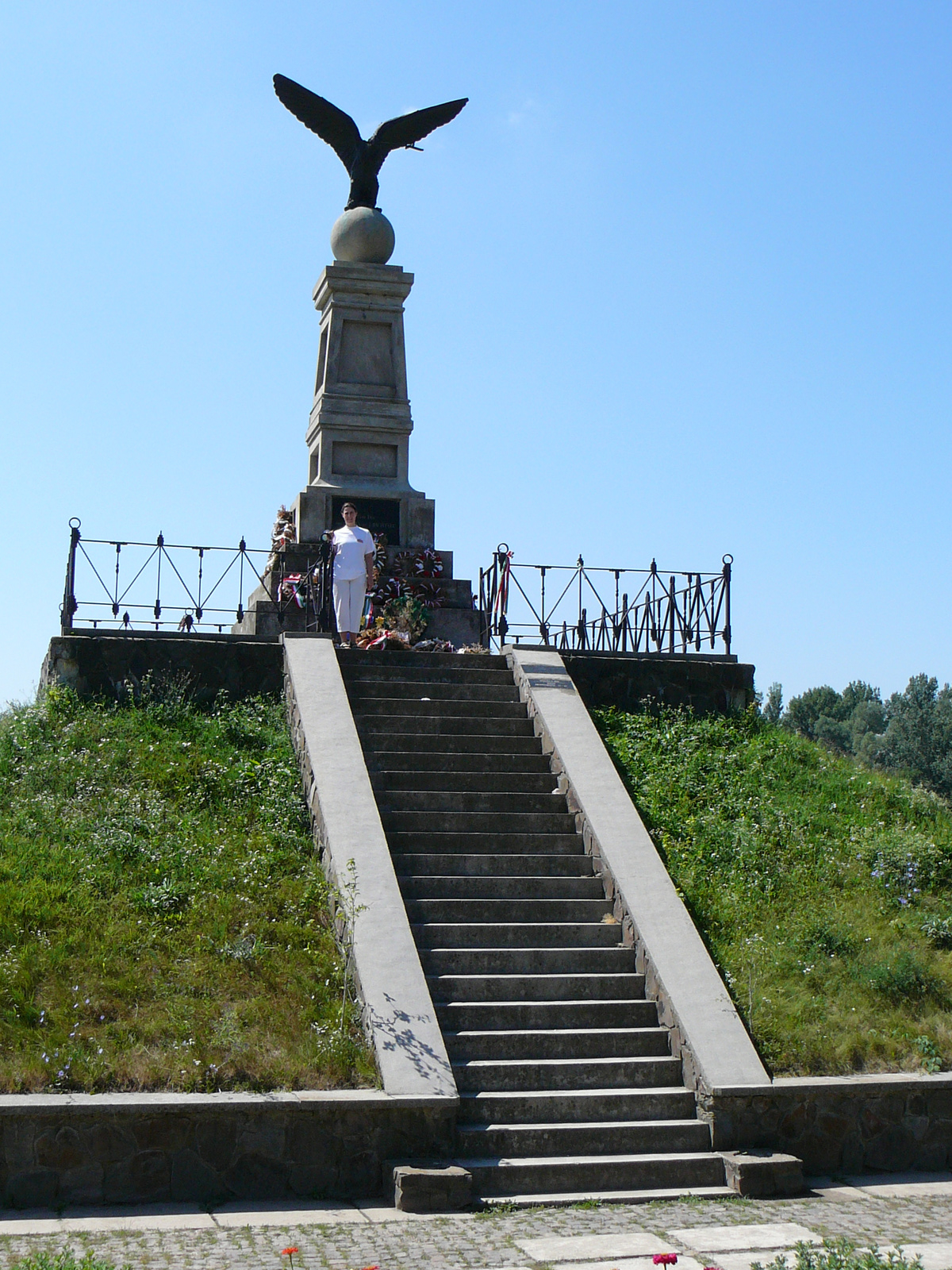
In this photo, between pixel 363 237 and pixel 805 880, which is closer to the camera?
pixel 805 880

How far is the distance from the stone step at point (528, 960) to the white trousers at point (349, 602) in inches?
210

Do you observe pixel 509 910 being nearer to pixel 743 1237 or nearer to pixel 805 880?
pixel 805 880

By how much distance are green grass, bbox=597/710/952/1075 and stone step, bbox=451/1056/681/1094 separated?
0.73 metres

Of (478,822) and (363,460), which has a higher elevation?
(363,460)

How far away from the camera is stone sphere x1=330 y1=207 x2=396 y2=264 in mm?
17953

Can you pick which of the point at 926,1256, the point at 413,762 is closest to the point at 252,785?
the point at 413,762

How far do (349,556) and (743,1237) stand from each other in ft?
28.2

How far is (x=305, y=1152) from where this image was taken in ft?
23.9

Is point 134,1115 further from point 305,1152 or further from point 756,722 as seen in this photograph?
point 756,722

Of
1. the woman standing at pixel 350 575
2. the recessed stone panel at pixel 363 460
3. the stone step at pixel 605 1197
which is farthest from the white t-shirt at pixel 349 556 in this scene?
the stone step at pixel 605 1197

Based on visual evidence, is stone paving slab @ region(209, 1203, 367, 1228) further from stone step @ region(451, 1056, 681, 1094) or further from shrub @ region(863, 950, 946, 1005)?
shrub @ region(863, 950, 946, 1005)

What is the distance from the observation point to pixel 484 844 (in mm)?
10492

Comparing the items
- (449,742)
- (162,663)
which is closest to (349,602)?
(162,663)

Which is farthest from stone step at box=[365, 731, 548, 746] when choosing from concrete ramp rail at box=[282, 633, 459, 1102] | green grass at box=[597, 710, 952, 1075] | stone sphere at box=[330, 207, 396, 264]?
stone sphere at box=[330, 207, 396, 264]
